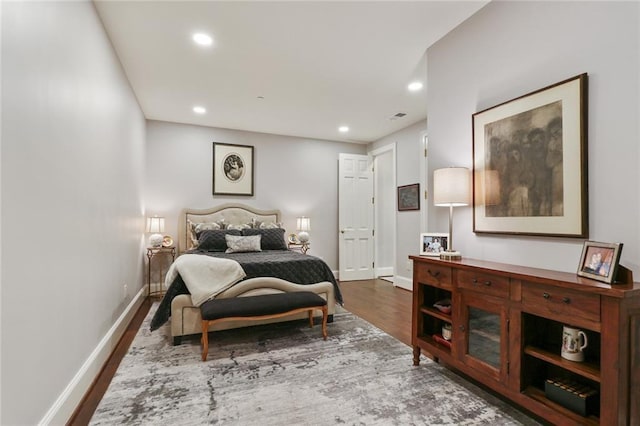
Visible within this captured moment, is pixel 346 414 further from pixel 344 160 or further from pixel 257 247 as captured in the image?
pixel 344 160

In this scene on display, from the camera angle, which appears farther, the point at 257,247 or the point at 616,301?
the point at 257,247

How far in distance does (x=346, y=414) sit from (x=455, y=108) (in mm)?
2479

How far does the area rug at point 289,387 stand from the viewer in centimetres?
190

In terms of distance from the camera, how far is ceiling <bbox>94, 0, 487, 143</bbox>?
8.04 feet

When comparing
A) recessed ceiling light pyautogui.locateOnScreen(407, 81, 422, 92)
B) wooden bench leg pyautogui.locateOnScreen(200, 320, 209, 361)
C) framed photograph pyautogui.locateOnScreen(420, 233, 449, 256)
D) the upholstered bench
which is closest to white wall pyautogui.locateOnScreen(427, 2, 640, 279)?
framed photograph pyautogui.locateOnScreen(420, 233, 449, 256)

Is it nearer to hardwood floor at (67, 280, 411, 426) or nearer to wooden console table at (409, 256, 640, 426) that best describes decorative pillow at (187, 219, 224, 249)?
hardwood floor at (67, 280, 411, 426)

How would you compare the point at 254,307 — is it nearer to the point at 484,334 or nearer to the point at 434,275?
the point at 434,275

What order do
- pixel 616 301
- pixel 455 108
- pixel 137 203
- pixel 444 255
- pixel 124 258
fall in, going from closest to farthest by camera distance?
pixel 616 301
pixel 444 255
pixel 455 108
pixel 124 258
pixel 137 203

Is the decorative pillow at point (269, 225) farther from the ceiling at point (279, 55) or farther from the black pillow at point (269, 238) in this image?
the ceiling at point (279, 55)

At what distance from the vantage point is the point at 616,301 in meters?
1.40

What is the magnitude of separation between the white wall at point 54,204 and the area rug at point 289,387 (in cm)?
39

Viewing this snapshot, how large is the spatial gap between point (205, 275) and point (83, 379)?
122cm

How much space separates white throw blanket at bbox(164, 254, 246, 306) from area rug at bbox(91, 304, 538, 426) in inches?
19.1

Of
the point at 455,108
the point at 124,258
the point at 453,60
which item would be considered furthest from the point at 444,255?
the point at 124,258
